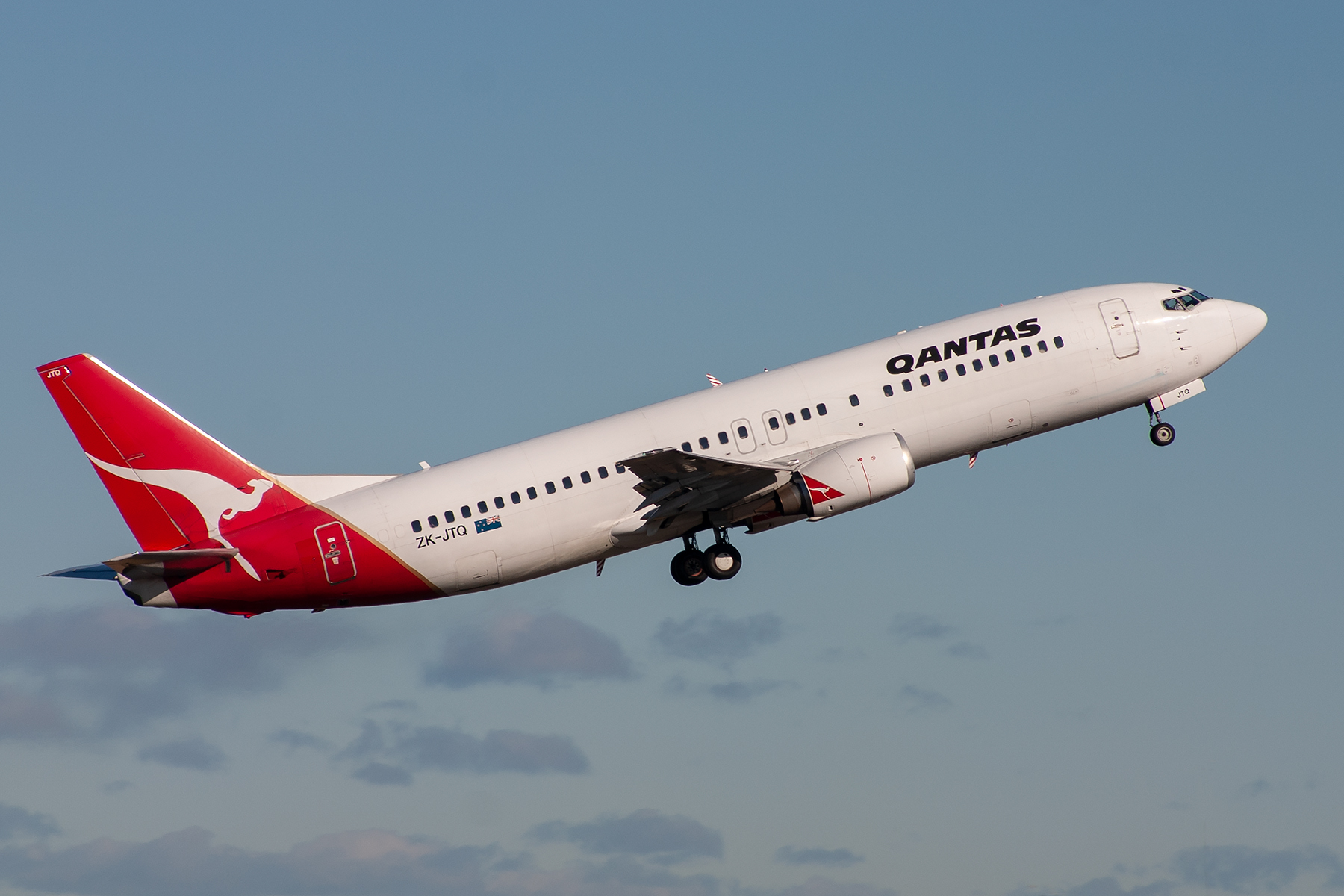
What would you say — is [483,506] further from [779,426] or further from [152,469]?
[152,469]

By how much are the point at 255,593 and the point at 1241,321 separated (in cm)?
3533

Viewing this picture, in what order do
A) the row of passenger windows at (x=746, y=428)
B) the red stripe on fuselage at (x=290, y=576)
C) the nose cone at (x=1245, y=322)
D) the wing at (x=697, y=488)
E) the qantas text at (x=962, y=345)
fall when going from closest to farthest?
the wing at (x=697, y=488) < the red stripe on fuselage at (x=290, y=576) < the row of passenger windows at (x=746, y=428) < the qantas text at (x=962, y=345) < the nose cone at (x=1245, y=322)

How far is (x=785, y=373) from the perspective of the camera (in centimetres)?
5216

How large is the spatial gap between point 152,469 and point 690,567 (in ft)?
60.3

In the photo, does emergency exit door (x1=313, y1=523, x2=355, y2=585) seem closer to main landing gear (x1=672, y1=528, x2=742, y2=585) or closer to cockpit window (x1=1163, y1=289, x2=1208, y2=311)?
main landing gear (x1=672, y1=528, x2=742, y2=585)

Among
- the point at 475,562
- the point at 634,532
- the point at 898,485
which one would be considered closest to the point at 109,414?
the point at 475,562

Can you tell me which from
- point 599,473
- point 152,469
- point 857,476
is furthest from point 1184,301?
point 152,469

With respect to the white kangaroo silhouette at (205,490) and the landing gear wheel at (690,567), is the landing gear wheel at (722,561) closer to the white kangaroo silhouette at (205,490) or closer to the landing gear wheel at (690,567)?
the landing gear wheel at (690,567)

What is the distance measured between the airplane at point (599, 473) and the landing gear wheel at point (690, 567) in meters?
0.52

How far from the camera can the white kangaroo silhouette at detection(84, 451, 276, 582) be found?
168 feet

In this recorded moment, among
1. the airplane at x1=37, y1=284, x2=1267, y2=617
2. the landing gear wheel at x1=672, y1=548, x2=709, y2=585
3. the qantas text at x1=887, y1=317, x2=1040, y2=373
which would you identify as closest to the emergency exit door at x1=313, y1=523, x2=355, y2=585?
the airplane at x1=37, y1=284, x2=1267, y2=617

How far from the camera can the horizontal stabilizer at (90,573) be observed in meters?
50.9

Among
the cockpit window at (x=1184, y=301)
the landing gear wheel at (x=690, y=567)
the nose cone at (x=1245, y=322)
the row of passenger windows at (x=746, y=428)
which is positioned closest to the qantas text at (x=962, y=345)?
the row of passenger windows at (x=746, y=428)

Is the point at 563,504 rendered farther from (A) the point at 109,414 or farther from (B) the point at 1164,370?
(B) the point at 1164,370
